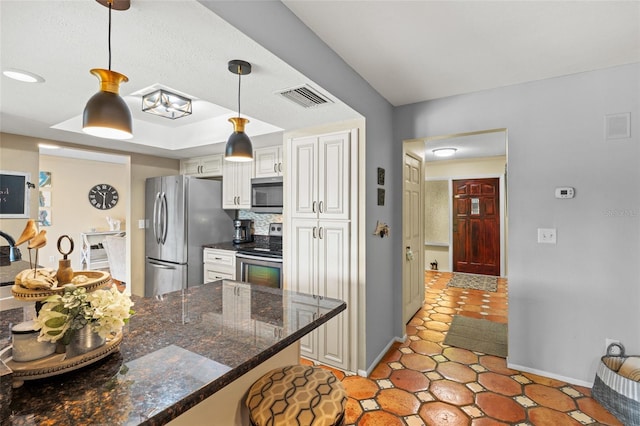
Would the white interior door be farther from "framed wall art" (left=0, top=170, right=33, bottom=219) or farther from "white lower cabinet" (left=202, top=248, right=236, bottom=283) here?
"framed wall art" (left=0, top=170, right=33, bottom=219)

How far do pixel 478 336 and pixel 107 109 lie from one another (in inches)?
144

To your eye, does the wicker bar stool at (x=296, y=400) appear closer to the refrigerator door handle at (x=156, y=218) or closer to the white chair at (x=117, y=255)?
the refrigerator door handle at (x=156, y=218)

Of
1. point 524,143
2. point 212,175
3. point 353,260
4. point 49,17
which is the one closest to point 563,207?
point 524,143

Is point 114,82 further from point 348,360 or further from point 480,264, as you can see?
point 480,264

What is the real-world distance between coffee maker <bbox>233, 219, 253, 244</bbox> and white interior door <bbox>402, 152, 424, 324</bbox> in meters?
2.12

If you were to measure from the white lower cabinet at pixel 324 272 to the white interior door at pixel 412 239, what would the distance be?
35.1 inches

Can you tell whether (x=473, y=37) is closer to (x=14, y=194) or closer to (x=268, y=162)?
(x=268, y=162)

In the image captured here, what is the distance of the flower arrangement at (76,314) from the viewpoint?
0.81 metres

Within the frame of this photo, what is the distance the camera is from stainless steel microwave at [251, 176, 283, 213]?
3.39 meters

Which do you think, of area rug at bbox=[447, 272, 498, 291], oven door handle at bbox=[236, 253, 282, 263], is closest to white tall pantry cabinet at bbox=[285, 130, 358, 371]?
oven door handle at bbox=[236, 253, 282, 263]

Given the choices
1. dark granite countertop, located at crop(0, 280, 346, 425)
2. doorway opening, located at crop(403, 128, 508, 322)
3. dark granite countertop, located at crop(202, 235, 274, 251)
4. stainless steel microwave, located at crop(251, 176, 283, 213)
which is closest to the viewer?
dark granite countertop, located at crop(0, 280, 346, 425)

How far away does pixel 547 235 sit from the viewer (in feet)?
7.90

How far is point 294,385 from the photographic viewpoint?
3.91 feet

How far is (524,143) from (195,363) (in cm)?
284
